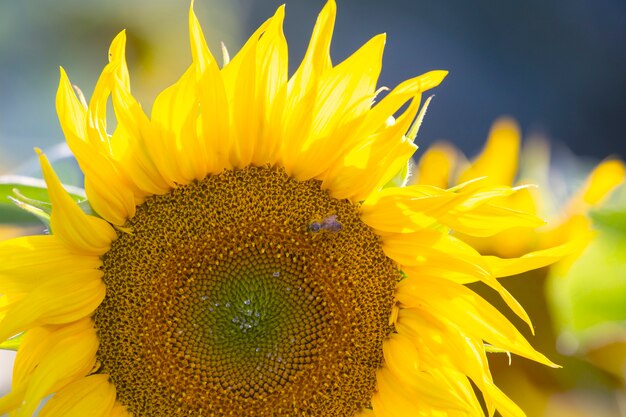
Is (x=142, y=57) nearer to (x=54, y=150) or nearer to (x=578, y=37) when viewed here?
(x=54, y=150)

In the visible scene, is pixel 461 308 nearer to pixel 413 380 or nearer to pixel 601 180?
pixel 413 380

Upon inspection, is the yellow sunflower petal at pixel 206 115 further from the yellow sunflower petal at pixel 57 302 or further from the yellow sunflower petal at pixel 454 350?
the yellow sunflower petal at pixel 454 350

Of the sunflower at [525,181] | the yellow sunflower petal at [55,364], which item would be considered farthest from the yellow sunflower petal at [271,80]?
the sunflower at [525,181]

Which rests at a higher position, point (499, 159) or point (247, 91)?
point (499, 159)

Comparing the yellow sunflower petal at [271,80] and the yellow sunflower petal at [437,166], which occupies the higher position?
the yellow sunflower petal at [437,166]

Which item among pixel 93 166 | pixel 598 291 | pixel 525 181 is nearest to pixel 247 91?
pixel 93 166

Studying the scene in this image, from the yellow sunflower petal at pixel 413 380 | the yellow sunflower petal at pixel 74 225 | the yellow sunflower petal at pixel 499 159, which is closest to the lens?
the yellow sunflower petal at pixel 74 225

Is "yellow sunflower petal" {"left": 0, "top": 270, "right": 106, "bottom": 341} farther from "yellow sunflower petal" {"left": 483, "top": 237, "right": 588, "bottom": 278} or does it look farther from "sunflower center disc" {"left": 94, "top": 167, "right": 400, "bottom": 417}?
"yellow sunflower petal" {"left": 483, "top": 237, "right": 588, "bottom": 278}

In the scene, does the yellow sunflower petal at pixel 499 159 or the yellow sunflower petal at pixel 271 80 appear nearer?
the yellow sunflower petal at pixel 271 80
